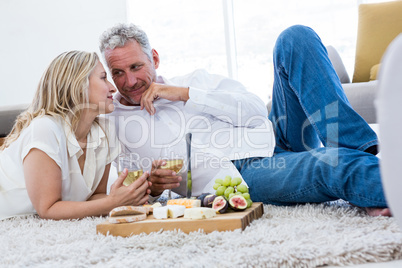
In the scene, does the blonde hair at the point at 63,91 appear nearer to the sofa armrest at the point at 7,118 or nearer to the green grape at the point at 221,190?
the sofa armrest at the point at 7,118

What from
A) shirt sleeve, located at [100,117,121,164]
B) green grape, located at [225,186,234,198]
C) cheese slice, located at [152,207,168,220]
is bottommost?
cheese slice, located at [152,207,168,220]

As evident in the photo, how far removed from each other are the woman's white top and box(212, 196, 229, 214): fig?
2.01 ft

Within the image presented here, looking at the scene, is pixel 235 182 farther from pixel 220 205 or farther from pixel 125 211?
pixel 125 211

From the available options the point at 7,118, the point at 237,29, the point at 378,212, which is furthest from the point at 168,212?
the point at 237,29

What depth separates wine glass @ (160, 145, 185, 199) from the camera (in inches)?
66.5

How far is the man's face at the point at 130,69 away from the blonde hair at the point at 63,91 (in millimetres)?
177

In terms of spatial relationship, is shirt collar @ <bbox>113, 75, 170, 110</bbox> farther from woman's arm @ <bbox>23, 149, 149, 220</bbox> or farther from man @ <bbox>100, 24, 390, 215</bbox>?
woman's arm @ <bbox>23, 149, 149, 220</bbox>

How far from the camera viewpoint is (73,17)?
571 centimetres

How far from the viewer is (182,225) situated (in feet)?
4.32

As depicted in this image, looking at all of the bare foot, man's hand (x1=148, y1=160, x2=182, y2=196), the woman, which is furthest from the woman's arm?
the bare foot

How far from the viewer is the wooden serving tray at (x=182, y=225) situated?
4.23ft

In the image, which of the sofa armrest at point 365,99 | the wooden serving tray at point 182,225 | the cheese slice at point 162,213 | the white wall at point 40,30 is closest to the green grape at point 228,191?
the wooden serving tray at point 182,225

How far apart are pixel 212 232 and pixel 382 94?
67 centimetres

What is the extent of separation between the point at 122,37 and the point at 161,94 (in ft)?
1.16
